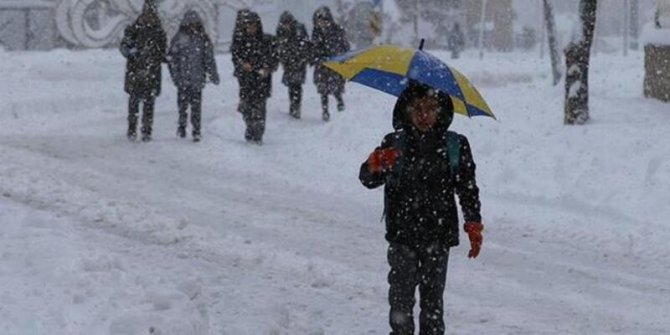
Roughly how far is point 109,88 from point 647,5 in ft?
197

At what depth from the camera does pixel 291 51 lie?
59.9ft

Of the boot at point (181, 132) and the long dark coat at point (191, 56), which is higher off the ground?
the long dark coat at point (191, 56)

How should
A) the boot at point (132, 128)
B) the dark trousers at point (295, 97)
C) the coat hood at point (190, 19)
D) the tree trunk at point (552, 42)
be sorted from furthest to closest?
1. the tree trunk at point (552, 42)
2. the dark trousers at point (295, 97)
3. the boot at point (132, 128)
4. the coat hood at point (190, 19)

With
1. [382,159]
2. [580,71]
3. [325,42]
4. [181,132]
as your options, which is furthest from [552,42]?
[382,159]

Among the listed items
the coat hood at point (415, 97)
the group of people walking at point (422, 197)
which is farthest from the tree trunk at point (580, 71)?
the coat hood at point (415, 97)

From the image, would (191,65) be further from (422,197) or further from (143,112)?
(422,197)

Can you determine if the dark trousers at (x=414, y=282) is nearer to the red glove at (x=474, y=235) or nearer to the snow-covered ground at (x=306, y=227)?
the red glove at (x=474, y=235)

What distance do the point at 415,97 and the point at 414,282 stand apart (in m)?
0.97

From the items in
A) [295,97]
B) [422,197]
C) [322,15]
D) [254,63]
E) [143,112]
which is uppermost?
[322,15]

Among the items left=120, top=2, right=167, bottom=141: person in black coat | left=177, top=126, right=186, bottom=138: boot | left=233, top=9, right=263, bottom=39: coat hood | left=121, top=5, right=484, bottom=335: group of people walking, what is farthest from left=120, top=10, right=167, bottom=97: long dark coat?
left=121, top=5, right=484, bottom=335: group of people walking

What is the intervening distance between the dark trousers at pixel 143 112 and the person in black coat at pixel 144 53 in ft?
0.09

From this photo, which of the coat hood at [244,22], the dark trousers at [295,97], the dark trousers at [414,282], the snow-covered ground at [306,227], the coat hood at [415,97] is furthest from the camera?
the dark trousers at [295,97]

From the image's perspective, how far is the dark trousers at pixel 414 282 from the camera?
5.38 m

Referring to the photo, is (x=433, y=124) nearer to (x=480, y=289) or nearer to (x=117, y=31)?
(x=480, y=289)
